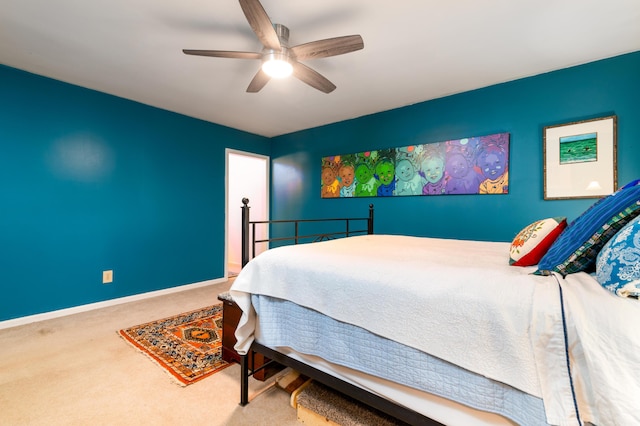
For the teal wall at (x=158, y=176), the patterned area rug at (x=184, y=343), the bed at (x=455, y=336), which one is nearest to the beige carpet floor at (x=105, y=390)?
the patterned area rug at (x=184, y=343)

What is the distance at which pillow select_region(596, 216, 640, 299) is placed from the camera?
0.72 metres

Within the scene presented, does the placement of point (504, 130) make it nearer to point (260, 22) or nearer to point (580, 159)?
point (580, 159)

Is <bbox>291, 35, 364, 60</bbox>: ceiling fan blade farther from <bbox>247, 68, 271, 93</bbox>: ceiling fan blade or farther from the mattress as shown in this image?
the mattress

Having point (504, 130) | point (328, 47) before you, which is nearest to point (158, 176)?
point (328, 47)

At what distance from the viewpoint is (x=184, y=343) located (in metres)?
2.15

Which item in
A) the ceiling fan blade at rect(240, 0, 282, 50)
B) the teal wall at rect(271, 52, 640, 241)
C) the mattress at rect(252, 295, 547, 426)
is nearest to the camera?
the mattress at rect(252, 295, 547, 426)

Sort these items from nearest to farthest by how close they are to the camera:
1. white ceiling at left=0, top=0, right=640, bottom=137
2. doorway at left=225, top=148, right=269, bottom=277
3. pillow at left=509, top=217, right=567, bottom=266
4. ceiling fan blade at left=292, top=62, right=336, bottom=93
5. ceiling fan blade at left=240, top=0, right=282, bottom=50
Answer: pillow at left=509, top=217, right=567, bottom=266 < ceiling fan blade at left=240, top=0, right=282, bottom=50 < white ceiling at left=0, top=0, right=640, bottom=137 < ceiling fan blade at left=292, top=62, right=336, bottom=93 < doorway at left=225, top=148, right=269, bottom=277

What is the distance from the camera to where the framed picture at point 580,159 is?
221 cm

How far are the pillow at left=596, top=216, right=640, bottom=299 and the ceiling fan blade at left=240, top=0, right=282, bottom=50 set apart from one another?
1.71 meters

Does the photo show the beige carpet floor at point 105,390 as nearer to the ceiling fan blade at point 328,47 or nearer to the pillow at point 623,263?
the pillow at point 623,263

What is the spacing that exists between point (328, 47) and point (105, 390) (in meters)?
2.45

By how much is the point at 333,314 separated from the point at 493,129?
2600mm

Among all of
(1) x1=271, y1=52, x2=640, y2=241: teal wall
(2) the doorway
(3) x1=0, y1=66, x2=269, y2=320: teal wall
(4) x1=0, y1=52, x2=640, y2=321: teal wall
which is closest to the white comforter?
(1) x1=271, y1=52, x2=640, y2=241: teal wall

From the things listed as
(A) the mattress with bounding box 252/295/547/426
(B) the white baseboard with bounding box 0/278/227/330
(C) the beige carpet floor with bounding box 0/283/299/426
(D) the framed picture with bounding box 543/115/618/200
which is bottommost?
(C) the beige carpet floor with bounding box 0/283/299/426
